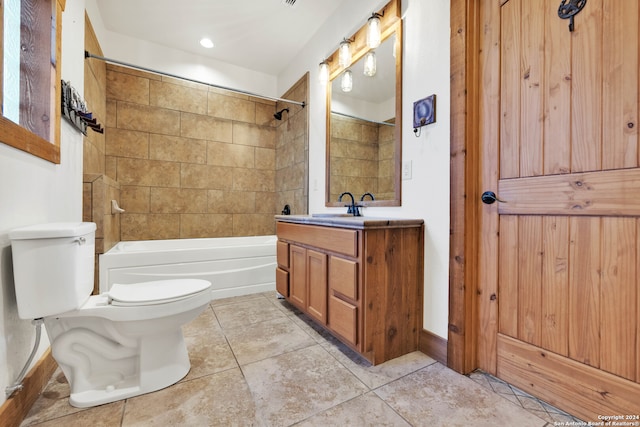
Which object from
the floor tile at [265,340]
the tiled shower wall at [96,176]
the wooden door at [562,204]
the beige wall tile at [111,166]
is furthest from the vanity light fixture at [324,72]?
the beige wall tile at [111,166]

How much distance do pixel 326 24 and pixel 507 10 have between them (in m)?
1.81

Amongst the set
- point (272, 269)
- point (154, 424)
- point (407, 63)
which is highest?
point (407, 63)

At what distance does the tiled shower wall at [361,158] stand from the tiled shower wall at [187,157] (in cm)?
154

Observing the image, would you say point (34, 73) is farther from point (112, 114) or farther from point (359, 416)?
point (359, 416)

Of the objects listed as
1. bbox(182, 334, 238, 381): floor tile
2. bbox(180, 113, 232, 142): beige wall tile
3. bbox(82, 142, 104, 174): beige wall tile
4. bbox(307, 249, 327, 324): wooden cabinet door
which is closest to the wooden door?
bbox(307, 249, 327, 324): wooden cabinet door

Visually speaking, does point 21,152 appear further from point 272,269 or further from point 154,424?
point 272,269

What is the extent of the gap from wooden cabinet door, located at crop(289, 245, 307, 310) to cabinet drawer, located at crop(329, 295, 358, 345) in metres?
0.36

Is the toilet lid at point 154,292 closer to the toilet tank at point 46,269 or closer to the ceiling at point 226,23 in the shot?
the toilet tank at point 46,269

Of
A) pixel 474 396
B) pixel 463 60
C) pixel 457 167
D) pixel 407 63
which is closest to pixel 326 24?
pixel 407 63

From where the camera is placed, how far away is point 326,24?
269cm

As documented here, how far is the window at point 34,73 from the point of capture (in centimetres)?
122

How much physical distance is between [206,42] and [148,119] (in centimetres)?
110

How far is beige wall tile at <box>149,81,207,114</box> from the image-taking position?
3217mm

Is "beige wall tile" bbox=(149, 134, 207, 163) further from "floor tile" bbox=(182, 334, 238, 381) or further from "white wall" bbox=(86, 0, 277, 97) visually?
"floor tile" bbox=(182, 334, 238, 381)
